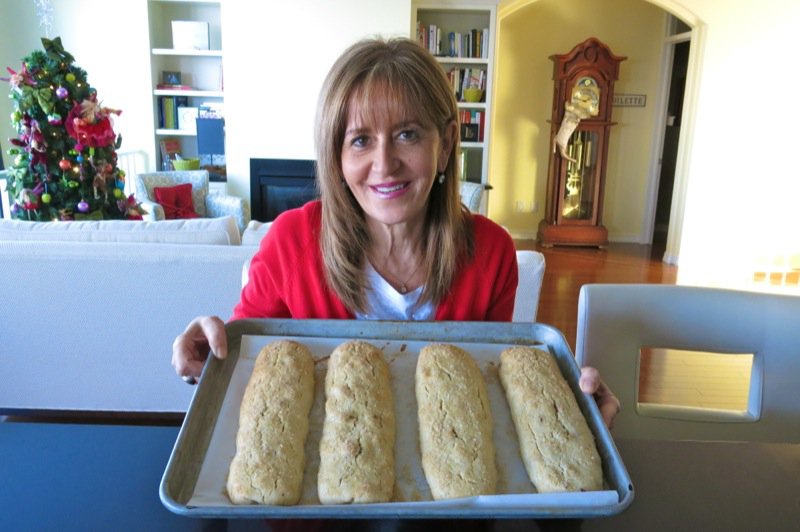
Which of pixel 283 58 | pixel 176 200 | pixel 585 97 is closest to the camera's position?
pixel 176 200

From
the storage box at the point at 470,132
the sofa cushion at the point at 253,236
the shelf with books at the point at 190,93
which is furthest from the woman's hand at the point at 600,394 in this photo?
the shelf with books at the point at 190,93

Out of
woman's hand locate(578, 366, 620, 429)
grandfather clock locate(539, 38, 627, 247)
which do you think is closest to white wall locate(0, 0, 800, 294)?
grandfather clock locate(539, 38, 627, 247)

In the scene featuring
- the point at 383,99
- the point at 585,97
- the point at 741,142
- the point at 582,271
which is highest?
the point at 585,97

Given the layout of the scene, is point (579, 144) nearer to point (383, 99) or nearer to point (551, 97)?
point (551, 97)

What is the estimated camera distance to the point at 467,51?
517cm

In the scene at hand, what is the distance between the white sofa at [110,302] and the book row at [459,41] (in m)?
3.36

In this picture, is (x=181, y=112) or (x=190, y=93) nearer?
(x=190, y=93)

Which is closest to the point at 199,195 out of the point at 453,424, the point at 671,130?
the point at 453,424

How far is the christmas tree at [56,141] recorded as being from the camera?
10.00 feet

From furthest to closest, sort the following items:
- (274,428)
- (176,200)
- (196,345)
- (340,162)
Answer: (176,200) < (340,162) < (196,345) < (274,428)

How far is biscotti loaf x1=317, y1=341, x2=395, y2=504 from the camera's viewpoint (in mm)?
729

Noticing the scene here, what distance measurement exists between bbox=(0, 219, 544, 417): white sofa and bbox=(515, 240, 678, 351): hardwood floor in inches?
75.4

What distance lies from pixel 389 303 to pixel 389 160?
34 cm

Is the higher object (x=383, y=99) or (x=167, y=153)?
(x=383, y=99)
